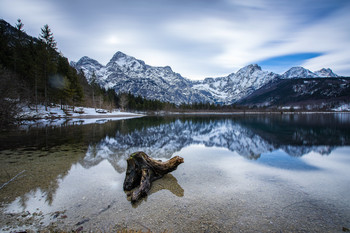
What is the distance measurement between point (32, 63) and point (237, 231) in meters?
68.6

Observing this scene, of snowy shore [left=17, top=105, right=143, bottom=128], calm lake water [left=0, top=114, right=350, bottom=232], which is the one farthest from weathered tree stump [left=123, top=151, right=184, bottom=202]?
snowy shore [left=17, top=105, right=143, bottom=128]

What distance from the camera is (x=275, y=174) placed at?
39.7 ft

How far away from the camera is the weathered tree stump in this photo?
8807 millimetres

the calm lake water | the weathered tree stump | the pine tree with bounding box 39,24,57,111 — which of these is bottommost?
the calm lake water

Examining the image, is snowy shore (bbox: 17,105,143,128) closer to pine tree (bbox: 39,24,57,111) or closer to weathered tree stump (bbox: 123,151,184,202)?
pine tree (bbox: 39,24,57,111)

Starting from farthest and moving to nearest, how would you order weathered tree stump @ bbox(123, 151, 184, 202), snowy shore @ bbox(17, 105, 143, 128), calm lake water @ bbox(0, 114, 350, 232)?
snowy shore @ bbox(17, 105, 143, 128)
weathered tree stump @ bbox(123, 151, 184, 202)
calm lake water @ bbox(0, 114, 350, 232)

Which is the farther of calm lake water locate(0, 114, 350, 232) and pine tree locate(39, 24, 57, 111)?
pine tree locate(39, 24, 57, 111)

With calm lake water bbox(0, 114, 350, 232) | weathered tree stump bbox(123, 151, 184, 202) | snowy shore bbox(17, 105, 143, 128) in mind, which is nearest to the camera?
calm lake water bbox(0, 114, 350, 232)

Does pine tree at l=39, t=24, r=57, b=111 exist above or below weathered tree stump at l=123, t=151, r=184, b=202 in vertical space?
above

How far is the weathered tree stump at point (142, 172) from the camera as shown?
881cm

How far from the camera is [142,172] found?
9.66 meters

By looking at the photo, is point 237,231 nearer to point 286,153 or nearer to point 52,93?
point 286,153

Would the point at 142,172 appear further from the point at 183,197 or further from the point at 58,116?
the point at 58,116

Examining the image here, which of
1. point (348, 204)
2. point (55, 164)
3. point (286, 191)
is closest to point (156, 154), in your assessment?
point (55, 164)
